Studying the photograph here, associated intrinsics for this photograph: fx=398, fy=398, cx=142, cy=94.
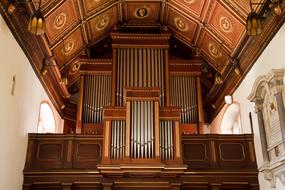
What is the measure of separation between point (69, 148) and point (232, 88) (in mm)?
5937

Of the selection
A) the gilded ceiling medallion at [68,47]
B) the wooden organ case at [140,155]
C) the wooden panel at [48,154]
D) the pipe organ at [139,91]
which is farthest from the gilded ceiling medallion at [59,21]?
the wooden panel at [48,154]

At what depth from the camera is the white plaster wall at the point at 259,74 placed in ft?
31.9

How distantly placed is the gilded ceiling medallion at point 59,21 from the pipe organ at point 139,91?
2.75m

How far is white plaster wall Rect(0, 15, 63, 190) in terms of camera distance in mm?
9312

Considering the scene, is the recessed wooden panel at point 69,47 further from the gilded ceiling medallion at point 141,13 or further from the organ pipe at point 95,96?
the gilded ceiling medallion at point 141,13

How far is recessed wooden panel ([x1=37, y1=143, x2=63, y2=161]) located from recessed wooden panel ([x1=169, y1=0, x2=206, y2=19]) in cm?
630

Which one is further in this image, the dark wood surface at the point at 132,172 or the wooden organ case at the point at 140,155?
the dark wood surface at the point at 132,172

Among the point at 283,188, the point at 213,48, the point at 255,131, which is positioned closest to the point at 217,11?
the point at 213,48

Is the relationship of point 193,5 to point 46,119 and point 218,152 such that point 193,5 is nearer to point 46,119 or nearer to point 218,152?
point 218,152

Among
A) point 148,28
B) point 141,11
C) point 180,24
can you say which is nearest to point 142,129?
point 180,24

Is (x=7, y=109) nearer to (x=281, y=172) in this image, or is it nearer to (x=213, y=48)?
(x=281, y=172)

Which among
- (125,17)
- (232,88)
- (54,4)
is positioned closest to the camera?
(54,4)

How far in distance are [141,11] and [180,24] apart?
5.11 feet

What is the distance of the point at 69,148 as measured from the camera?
11719 millimetres
